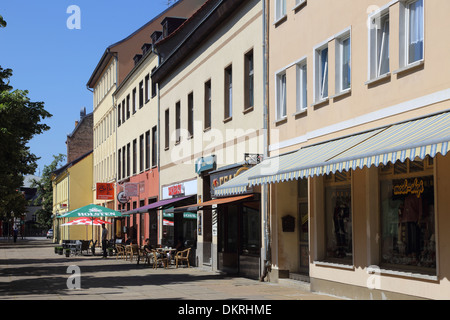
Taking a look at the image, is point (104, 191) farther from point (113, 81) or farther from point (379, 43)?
point (379, 43)

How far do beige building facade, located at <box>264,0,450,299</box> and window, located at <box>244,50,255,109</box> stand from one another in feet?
7.54

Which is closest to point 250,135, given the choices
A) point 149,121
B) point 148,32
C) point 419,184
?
point 419,184

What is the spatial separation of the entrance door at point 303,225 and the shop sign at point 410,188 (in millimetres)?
4970

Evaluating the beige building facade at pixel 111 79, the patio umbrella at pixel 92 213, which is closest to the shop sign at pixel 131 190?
the patio umbrella at pixel 92 213

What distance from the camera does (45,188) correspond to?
110 metres

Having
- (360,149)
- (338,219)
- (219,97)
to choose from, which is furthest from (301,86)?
(219,97)

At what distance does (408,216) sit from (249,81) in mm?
9778

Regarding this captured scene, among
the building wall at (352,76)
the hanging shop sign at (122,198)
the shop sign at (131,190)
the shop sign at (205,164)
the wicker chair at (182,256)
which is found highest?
the building wall at (352,76)

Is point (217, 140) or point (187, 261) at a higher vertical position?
point (217, 140)

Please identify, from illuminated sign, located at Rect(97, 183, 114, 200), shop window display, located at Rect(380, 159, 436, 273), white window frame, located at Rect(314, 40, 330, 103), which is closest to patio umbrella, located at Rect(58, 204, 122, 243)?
illuminated sign, located at Rect(97, 183, 114, 200)

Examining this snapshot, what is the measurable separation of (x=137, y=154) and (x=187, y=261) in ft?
51.6

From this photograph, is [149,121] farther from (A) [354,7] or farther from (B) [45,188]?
(B) [45,188]

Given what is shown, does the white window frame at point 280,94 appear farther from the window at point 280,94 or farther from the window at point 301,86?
the window at point 301,86

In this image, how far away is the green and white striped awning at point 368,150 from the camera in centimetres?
1028
